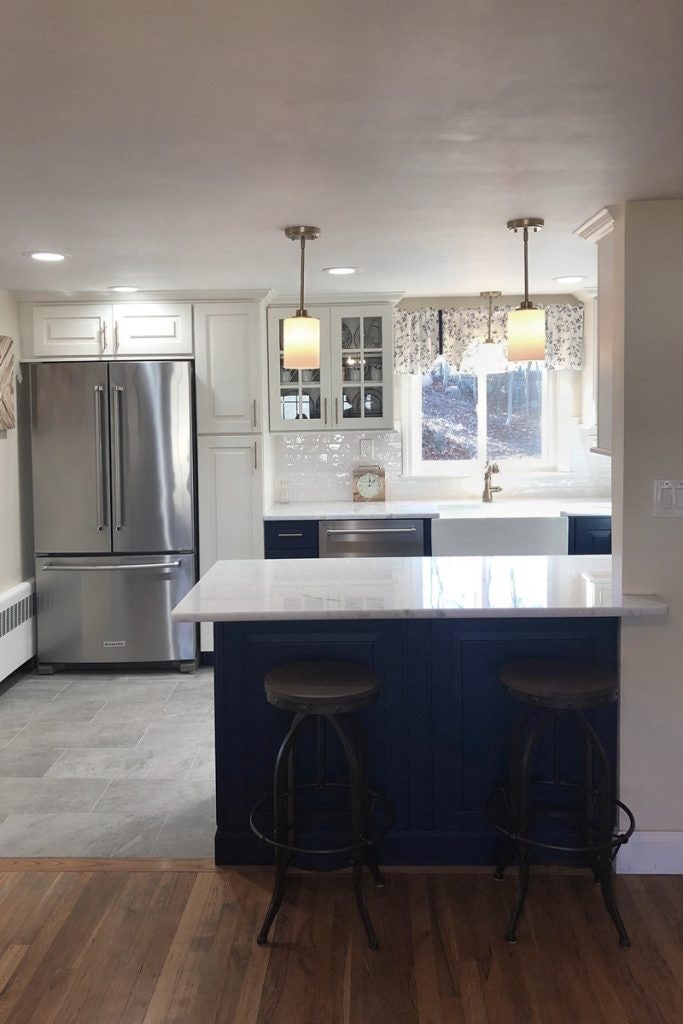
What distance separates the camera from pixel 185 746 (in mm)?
4098

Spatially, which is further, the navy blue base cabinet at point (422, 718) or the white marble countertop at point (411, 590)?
the navy blue base cabinet at point (422, 718)

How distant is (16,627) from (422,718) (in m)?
2.88

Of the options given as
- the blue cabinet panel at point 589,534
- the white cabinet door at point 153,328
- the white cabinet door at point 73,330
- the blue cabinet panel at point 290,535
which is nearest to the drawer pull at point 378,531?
the blue cabinet panel at point 290,535

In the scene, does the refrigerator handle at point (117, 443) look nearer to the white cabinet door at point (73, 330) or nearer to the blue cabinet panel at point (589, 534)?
the white cabinet door at point (73, 330)

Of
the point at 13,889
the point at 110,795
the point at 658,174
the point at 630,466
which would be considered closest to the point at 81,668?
the point at 110,795

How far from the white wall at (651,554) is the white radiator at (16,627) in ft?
10.9

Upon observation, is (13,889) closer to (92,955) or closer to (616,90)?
(92,955)

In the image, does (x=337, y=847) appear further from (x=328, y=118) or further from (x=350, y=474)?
(x=350, y=474)

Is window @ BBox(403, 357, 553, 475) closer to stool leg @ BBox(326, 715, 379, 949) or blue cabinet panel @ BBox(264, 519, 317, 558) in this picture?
blue cabinet panel @ BBox(264, 519, 317, 558)

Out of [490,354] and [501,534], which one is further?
[490,354]

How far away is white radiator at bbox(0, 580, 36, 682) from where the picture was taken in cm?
486

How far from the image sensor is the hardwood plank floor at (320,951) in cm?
228

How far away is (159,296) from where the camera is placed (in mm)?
5176

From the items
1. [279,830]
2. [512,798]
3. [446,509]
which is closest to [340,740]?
[279,830]
